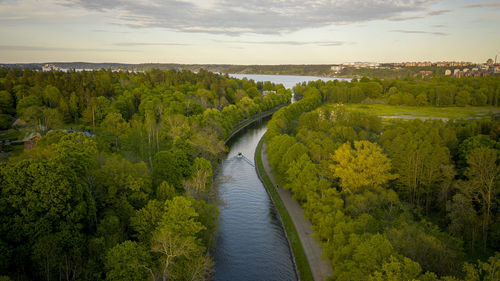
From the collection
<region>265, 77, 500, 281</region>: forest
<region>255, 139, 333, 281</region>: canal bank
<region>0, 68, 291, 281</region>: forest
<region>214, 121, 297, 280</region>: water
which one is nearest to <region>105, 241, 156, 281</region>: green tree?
<region>0, 68, 291, 281</region>: forest

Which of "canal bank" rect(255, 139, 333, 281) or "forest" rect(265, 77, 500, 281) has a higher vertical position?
"forest" rect(265, 77, 500, 281)

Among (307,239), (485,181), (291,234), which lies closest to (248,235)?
(291,234)

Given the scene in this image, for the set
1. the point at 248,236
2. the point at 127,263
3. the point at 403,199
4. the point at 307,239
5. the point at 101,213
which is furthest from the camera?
the point at 403,199

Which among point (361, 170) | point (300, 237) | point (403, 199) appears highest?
point (361, 170)

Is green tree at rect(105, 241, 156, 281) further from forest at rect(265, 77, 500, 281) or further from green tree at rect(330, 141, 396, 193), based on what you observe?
green tree at rect(330, 141, 396, 193)

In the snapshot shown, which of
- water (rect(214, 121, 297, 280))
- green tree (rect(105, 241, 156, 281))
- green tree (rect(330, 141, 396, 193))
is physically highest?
green tree (rect(330, 141, 396, 193))

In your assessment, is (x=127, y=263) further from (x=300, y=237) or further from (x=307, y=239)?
(x=307, y=239)
